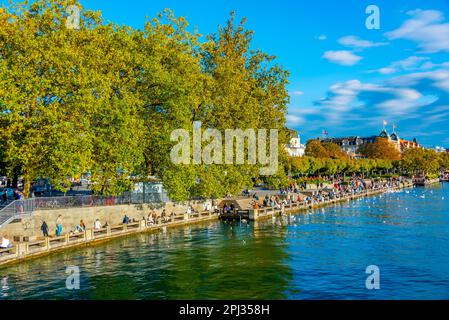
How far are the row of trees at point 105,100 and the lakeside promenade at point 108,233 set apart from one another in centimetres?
335

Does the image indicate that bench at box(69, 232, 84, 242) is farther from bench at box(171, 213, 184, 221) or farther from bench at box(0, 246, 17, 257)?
bench at box(171, 213, 184, 221)

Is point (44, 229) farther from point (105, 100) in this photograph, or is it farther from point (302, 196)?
point (302, 196)

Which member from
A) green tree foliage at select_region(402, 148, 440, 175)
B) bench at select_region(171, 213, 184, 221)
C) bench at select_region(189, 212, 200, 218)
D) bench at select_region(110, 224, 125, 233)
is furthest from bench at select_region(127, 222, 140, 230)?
green tree foliage at select_region(402, 148, 440, 175)

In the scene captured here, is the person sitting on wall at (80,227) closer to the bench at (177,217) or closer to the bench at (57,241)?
the bench at (57,241)

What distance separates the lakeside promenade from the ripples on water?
3.10ft

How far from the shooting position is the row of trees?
35.2m

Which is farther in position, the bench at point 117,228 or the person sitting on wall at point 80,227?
the bench at point 117,228

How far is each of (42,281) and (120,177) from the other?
16.8 m

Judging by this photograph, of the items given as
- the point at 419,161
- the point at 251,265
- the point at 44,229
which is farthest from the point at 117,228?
the point at 419,161

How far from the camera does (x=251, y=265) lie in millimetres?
31266

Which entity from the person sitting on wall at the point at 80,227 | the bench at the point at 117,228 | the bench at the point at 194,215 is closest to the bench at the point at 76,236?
the person sitting on wall at the point at 80,227

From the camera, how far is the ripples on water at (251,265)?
2505cm

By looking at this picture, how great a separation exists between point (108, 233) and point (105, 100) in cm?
1144
